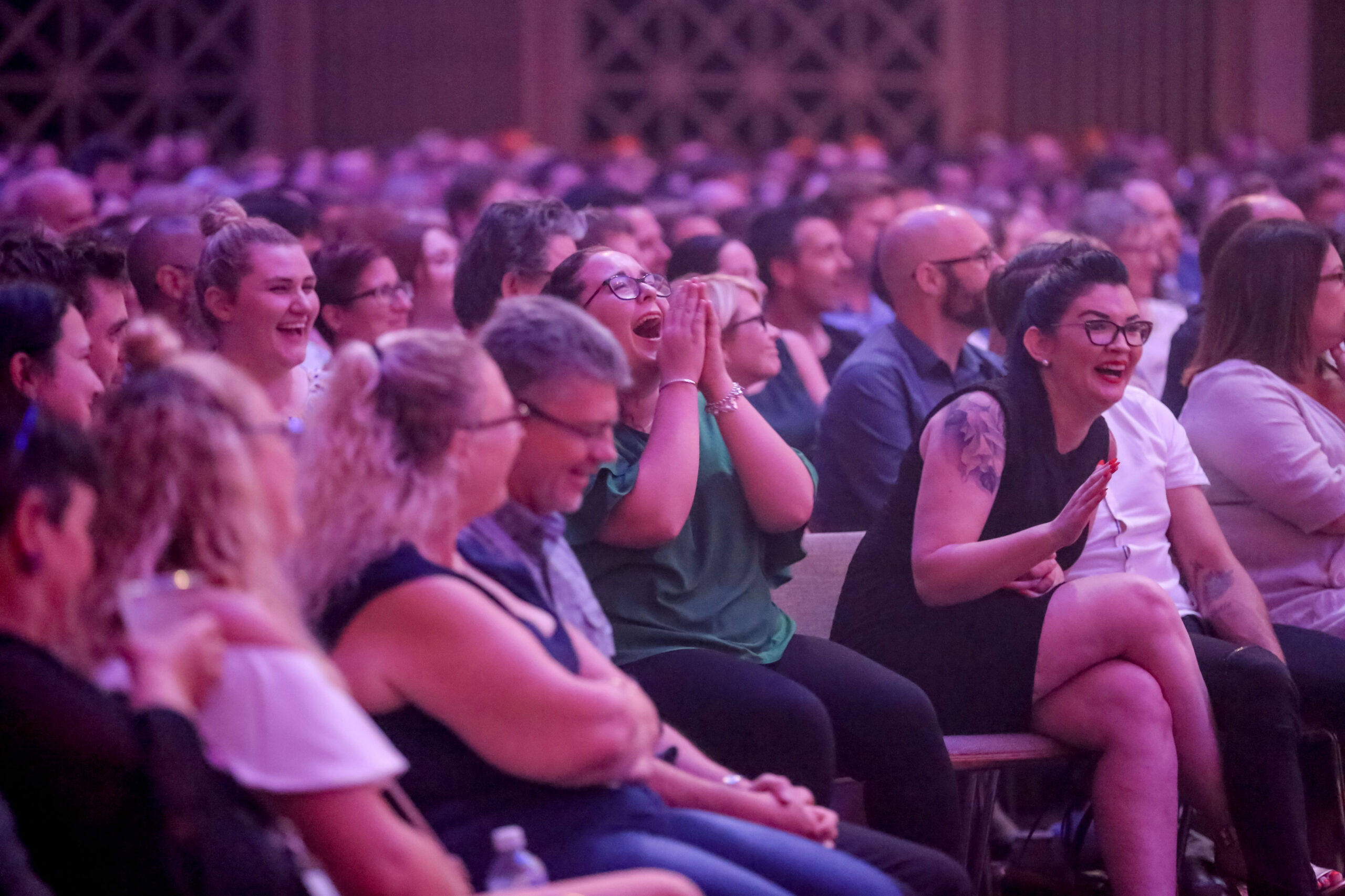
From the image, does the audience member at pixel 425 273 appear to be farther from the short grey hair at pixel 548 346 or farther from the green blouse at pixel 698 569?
the short grey hair at pixel 548 346

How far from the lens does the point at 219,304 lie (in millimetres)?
3100

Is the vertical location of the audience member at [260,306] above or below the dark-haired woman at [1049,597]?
above

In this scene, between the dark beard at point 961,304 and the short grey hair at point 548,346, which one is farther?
the dark beard at point 961,304

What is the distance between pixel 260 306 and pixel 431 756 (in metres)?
1.56

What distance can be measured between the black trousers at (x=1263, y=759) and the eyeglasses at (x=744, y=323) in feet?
3.66

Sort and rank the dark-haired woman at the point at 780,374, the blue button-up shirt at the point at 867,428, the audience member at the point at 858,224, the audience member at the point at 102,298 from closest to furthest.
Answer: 1. the audience member at the point at 102,298
2. the blue button-up shirt at the point at 867,428
3. the dark-haired woman at the point at 780,374
4. the audience member at the point at 858,224

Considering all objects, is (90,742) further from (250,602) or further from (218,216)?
(218,216)

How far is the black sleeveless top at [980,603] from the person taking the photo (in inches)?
106

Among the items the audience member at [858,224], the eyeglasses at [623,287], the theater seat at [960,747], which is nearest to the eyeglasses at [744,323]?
the theater seat at [960,747]

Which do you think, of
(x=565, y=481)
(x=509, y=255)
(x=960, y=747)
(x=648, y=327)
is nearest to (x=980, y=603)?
(x=960, y=747)

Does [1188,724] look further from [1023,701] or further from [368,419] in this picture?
[368,419]

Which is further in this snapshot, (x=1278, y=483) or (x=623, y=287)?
(x=1278, y=483)

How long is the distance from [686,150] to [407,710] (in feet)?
29.0

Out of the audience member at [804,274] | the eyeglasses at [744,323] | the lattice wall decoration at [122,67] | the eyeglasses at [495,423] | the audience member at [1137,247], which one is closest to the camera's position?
the eyeglasses at [495,423]
